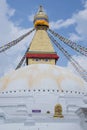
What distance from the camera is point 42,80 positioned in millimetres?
20969

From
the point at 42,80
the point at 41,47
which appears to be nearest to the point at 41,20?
the point at 41,47

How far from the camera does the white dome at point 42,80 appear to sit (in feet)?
67.9

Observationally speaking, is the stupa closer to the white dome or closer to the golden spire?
the white dome

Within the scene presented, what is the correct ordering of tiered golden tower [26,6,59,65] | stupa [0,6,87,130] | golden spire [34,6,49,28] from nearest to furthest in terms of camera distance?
stupa [0,6,87,130] → tiered golden tower [26,6,59,65] → golden spire [34,6,49,28]

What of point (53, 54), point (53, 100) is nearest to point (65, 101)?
point (53, 100)

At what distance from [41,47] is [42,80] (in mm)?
6468

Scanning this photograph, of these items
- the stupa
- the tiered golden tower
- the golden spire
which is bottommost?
the stupa

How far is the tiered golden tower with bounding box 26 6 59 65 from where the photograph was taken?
26.4 m

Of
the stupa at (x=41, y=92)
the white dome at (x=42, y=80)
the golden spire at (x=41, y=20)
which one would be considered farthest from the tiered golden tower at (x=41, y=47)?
the white dome at (x=42, y=80)

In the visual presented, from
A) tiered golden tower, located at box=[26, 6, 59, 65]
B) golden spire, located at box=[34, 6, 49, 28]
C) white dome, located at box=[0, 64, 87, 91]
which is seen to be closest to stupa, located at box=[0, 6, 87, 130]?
white dome, located at box=[0, 64, 87, 91]

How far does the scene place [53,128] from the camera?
1520cm

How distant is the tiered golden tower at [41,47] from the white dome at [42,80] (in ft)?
12.6

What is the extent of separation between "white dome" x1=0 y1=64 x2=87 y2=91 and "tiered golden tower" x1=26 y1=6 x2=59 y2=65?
12.6ft

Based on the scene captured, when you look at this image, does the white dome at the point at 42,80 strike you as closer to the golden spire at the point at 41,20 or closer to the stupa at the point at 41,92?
the stupa at the point at 41,92
